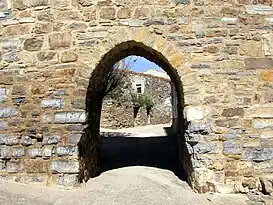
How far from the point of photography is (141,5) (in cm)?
447

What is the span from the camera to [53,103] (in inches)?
173

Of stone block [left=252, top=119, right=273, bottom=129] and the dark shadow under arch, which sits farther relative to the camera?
the dark shadow under arch

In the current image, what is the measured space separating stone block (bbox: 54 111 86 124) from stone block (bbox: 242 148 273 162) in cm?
197

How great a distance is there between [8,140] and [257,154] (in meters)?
3.02

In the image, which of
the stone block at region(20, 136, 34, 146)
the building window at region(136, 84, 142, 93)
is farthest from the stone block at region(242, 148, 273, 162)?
the building window at region(136, 84, 142, 93)

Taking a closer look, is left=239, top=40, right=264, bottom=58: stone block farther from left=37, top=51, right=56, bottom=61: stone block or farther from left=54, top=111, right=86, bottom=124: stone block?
left=37, top=51, right=56, bottom=61: stone block

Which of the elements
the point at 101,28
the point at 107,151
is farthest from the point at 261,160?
the point at 107,151

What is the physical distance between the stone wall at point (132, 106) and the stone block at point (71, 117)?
11292 mm

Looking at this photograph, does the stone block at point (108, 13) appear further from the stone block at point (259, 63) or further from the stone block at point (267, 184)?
the stone block at point (267, 184)

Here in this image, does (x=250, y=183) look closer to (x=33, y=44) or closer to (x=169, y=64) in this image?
(x=169, y=64)

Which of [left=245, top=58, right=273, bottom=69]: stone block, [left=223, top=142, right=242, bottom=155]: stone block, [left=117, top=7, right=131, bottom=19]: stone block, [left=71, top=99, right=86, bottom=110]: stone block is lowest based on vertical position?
[left=223, top=142, right=242, bottom=155]: stone block

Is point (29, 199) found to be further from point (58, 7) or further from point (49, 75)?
point (58, 7)

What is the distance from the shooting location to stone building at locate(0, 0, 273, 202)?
4.25 metres

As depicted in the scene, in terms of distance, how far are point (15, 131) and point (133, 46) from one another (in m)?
1.83
